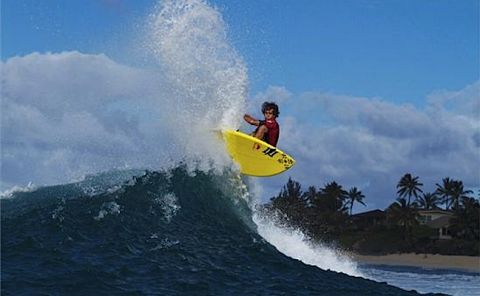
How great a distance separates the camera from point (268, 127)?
592 inches

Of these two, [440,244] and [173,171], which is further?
[440,244]

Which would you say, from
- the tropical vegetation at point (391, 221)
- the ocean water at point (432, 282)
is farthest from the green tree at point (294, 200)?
the ocean water at point (432, 282)

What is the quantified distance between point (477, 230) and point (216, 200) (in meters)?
63.9

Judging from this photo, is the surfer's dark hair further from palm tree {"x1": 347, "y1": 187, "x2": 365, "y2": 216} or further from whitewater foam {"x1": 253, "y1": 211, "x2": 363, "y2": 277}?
palm tree {"x1": 347, "y1": 187, "x2": 365, "y2": 216}

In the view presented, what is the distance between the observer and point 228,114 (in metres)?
15.8

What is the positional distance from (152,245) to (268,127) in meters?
4.44

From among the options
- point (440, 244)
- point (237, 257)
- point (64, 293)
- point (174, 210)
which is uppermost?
point (440, 244)

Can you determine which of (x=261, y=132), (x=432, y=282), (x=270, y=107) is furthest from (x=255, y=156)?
(x=432, y=282)

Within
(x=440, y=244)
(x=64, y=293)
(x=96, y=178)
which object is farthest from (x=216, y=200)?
(x=440, y=244)

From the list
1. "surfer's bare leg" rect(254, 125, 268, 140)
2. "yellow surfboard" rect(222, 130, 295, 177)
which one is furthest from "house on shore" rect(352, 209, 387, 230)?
"surfer's bare leg" rect(254, 125, 268, 140)

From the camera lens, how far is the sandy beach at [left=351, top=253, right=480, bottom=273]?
60594 millimetres

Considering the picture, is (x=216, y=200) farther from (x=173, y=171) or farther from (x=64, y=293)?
(x=64, y=293)

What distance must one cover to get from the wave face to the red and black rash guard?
1.12m

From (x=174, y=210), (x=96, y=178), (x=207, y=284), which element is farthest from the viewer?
(x=96, y=178)
